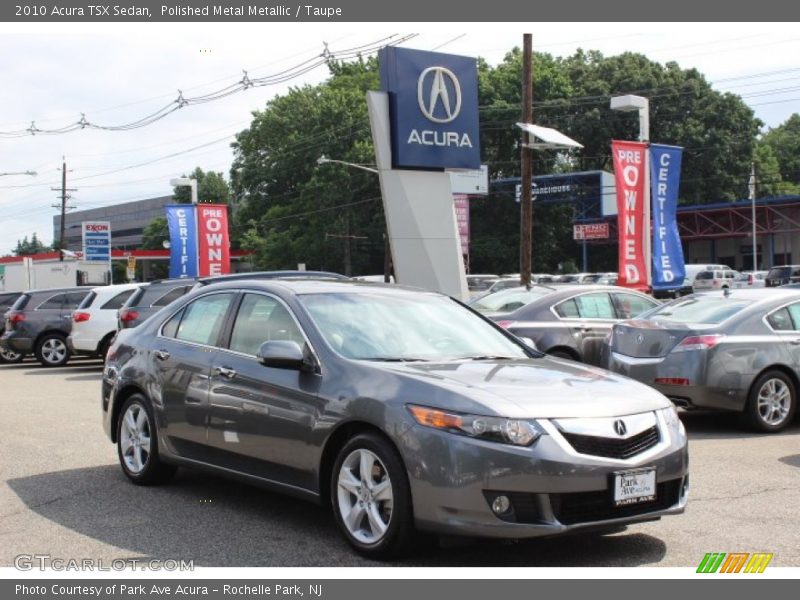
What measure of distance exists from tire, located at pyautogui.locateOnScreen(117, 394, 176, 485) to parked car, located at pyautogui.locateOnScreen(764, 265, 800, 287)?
43.4 m

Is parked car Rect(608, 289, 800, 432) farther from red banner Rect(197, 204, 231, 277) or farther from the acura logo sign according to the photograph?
red banner Rect(197, 204, 231, 277)

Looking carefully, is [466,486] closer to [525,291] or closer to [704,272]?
[525,291]

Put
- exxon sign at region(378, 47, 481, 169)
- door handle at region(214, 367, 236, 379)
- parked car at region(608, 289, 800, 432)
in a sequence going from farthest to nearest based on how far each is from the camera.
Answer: exxon sign at region(378, 47, 481, 169) < parked car at region(608, 289, 800, 432) < door handle at region(214, 367, 236, 379)

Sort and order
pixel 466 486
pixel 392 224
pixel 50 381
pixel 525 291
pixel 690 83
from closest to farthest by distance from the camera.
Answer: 1. pixel 466 486
2. pixel 525 291
3. pixel 392 224
4. pixel 50 381
5. pixel 690 83

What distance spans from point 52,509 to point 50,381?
12.1 meters

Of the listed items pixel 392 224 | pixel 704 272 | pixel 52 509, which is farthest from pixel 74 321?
pixel 704 272

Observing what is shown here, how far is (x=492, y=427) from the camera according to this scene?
5.10m

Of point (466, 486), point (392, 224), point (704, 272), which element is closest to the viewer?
point (466, 486)

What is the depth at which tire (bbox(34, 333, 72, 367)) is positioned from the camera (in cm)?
2227

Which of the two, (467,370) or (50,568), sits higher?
(467,370)

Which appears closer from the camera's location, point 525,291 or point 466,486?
point 466,486

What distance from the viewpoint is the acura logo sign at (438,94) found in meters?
15.9

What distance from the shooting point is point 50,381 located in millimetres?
18359

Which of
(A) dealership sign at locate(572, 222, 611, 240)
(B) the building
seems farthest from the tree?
(A) dealership sign at locate(572, 222, 611, 240)
